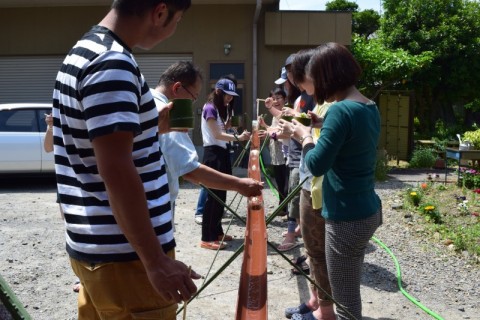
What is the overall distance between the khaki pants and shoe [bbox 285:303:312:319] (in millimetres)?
2391

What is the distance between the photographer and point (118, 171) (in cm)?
155

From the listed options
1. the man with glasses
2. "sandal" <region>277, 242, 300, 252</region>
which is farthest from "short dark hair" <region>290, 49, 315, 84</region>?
"sandal" <region>277, 242, 300, 252</region>

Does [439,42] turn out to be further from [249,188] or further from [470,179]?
[249,188]

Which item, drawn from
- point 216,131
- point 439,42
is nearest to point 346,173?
point 216,131

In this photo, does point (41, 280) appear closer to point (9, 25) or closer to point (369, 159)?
point (369, 159)

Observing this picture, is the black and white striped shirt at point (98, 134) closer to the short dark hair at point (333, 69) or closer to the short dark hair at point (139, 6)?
the short dark hair at point (139, 6)

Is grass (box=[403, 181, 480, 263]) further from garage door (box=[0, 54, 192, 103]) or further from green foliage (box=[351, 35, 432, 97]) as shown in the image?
garage door (box=[0, 54, 192, 103])

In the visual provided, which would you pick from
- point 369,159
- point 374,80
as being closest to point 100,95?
point 369,159

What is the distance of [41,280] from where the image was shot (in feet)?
16.1

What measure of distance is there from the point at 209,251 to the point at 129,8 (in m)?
4.39

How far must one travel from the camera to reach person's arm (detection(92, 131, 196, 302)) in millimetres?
1547

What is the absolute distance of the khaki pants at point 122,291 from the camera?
1758 mm

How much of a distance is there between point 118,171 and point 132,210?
122 mm

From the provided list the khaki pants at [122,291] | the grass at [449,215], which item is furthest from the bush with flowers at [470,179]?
the khaki pants at [122,291]
